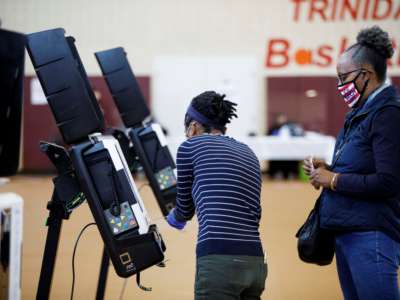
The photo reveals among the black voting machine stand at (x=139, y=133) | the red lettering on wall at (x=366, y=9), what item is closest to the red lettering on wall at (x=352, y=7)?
the red lettering on wall at (x=366, y=9)

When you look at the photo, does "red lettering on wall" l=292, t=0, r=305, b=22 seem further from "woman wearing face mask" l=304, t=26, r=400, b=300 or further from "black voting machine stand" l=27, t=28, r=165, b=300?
"black voting machine stand" l=27, t=28, r=165, b=300

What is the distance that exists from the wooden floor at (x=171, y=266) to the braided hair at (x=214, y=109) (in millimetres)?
1022

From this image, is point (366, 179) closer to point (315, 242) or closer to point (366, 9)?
point (315, 242)

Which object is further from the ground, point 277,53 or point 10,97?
point 10,97

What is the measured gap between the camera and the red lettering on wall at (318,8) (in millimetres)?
10016

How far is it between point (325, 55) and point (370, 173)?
8.81m

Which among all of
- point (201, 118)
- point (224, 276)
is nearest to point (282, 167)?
point (201, 118)

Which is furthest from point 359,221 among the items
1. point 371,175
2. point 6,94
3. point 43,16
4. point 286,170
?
point 43,16

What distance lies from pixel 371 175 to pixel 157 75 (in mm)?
8905

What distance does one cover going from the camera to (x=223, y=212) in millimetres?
1691

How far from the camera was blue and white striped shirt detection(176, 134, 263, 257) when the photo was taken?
5.52ft

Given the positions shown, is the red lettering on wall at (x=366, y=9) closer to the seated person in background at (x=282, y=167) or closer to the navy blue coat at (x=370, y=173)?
the seated person in background at (x=282, y=167)

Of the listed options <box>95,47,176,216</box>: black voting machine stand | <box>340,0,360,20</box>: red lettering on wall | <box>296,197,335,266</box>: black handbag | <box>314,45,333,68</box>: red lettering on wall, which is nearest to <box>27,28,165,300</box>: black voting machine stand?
<box>296,197,335,266</box>: black handbag

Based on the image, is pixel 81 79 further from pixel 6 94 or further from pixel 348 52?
pixel 348 52
